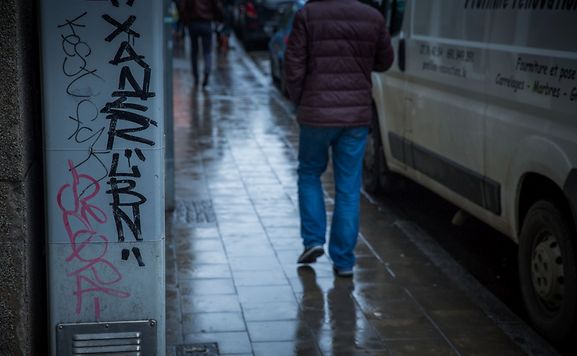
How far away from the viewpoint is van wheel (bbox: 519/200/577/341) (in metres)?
5.11

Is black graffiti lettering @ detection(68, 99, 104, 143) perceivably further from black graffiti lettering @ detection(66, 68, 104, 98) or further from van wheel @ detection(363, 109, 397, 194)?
van wheel @ detection(363, 109, 397, 194)

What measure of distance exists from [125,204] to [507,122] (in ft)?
9.04

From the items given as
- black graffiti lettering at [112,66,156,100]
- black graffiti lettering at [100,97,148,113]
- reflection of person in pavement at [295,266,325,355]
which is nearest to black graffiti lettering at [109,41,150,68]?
black graffiti lettering at [112,66,156,100]

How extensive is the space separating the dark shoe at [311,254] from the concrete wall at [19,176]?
9.03 ft

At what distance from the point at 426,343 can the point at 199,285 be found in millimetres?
1593

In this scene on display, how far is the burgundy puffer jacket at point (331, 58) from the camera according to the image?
6.14 metres

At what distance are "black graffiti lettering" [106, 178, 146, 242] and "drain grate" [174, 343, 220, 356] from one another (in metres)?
1.31

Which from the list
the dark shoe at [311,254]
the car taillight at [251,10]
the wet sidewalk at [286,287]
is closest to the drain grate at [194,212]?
the wet sidewalk at [286,287]

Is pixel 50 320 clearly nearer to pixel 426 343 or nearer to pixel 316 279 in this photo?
pixel 426 343

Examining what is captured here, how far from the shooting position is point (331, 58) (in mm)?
6168

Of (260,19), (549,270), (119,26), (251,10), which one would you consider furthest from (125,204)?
(251,10)

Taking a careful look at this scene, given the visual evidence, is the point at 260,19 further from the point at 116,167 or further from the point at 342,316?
the point at 116,167

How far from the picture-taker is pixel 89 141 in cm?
379

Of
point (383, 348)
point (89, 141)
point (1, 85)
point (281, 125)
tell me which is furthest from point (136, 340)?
point (281, 125)
